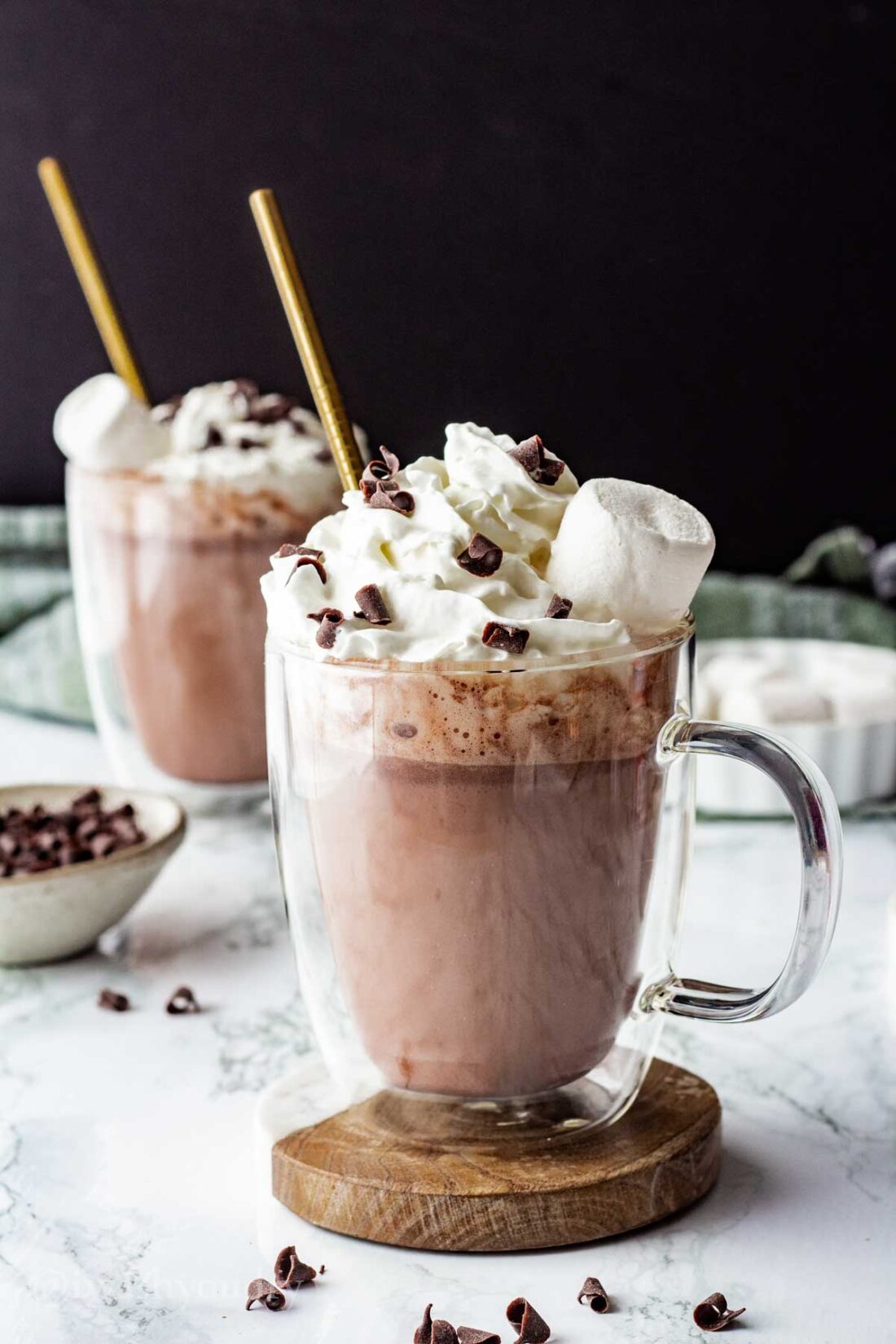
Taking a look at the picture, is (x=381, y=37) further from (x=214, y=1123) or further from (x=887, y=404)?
(x=214, y=1123)

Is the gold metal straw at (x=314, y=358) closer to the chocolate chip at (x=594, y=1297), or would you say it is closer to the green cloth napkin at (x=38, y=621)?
the chocolate chip at (x=594, y=1297)

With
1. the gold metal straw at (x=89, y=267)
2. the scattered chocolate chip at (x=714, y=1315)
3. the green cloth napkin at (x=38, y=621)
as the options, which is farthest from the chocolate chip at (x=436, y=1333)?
the green cloth napkin at (x=38, y=621)

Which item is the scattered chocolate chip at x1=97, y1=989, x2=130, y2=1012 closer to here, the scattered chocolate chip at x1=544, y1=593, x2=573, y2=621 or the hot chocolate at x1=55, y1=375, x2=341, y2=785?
the hot chocolate at x1=55, y1=375, x2=341, y2=785

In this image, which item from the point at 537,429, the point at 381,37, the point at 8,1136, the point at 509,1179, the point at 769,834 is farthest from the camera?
the point at 537,429

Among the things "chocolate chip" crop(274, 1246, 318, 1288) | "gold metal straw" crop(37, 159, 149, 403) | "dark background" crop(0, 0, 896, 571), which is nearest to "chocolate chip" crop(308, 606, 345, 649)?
"chocolate chip" crop(274, 1246, 318, 1288)

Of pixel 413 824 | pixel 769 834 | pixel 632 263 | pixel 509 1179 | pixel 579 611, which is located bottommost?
pixel 769 834

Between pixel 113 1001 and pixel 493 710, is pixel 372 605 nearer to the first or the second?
pixel 493 710

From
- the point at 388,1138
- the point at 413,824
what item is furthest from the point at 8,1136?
the point at 413,824
